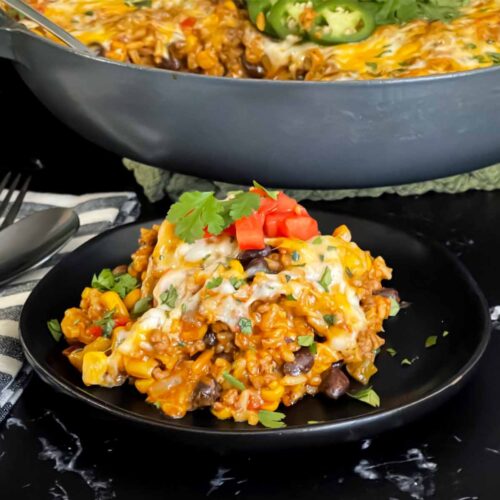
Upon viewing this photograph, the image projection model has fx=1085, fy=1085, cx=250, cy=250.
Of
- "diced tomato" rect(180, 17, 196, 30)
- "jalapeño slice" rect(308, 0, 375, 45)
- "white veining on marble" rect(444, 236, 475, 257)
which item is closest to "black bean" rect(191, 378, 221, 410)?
"white veining on marble" rect(444, 236, 475, 257)

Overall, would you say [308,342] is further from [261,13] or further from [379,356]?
[261,13]

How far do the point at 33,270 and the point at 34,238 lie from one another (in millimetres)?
76

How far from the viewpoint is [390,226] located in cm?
236

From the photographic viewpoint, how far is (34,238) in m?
2.48

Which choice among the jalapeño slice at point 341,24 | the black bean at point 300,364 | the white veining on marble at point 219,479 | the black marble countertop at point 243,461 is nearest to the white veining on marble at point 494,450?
the black marble countertop at point 243,461

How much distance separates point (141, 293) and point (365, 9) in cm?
115

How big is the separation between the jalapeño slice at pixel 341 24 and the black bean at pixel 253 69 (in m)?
0.27

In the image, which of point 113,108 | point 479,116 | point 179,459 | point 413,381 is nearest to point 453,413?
point 413,381

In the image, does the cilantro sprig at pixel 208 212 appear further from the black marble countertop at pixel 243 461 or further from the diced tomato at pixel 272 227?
the black marble countertop at pixel 243 461

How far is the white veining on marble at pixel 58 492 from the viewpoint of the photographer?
1802mm

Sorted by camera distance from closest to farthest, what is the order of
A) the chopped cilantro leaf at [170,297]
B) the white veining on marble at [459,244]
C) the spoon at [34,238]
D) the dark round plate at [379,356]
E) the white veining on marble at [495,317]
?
the dark round plate at [379,356] → the chopped cilantro leaf at [170,297] → the white veining on marble at [495,317] → the spoon at [34,238] → the white veining on marble at [459,244]

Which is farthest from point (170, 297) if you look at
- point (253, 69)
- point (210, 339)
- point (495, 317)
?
point (253, 69)

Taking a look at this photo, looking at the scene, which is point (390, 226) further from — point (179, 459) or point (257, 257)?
point (179, 459)

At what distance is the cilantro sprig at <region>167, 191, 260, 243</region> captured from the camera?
77.3 inches
